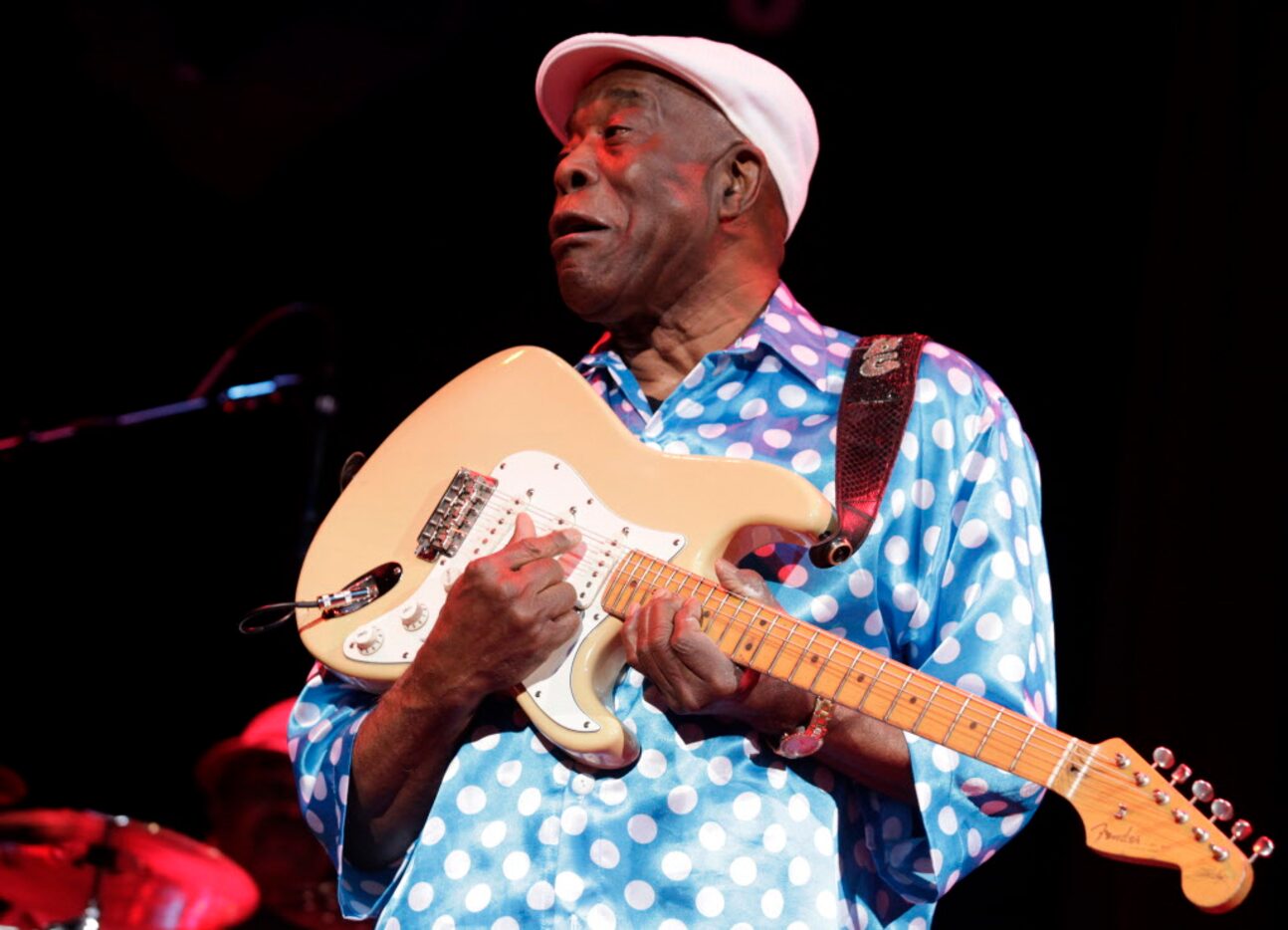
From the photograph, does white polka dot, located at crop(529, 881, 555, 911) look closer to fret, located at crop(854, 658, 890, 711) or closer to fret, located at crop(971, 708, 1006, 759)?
fret, located at crop(854, 658, 890, 711)

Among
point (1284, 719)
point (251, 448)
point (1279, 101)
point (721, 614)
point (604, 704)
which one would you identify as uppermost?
point (1279, 101)

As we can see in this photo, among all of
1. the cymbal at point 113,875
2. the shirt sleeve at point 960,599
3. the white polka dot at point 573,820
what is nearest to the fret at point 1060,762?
the shirt sleeve at point 960,599

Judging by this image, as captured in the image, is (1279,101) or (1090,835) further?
(1279,101)

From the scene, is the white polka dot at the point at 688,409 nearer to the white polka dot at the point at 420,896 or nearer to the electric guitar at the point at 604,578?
the electric guitar at the point at 604,578

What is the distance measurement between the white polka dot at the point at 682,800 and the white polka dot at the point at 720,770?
4 centimetres

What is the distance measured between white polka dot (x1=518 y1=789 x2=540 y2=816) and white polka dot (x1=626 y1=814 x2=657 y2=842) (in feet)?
0.52

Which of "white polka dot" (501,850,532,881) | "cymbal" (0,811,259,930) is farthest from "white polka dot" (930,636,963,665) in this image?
"cymbal" (0,811,259,930)

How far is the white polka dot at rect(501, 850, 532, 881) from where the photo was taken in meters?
2.14

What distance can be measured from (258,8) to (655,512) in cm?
416

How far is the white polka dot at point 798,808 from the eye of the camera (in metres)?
2.12

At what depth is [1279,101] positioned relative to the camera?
11.6ft

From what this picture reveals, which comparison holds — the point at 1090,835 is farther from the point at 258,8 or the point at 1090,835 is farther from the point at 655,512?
the point at 258,8

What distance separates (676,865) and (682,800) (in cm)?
10

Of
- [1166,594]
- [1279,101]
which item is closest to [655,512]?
[1166,594]
